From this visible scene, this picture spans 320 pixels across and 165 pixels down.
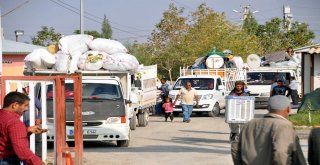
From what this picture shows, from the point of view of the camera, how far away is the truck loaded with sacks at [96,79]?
19.2m

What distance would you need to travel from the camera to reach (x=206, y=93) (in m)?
32.5

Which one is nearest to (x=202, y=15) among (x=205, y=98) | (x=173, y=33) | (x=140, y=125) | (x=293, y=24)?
(x=173, y=33)

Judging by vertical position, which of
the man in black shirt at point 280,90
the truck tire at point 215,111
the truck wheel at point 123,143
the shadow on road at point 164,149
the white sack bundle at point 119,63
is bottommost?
the shadow on road at point 164,149

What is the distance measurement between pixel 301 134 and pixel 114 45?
583 cm

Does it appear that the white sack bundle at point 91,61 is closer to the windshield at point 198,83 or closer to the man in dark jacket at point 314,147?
the windshield at point 198,83

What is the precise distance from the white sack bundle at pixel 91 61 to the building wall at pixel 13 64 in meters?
28.5

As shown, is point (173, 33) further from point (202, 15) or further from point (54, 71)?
point (54, 71)

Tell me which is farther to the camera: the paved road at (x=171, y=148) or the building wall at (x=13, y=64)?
the building wall at (x=13, y=64)

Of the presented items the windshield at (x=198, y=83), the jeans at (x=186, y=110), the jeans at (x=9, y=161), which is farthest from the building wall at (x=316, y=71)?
the jeans at (x=9, y=161)

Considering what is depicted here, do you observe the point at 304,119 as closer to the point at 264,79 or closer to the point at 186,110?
the point at 186,110

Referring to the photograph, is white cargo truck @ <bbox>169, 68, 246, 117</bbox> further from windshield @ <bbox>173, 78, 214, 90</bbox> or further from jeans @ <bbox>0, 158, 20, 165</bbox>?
jeans @ <bbox>0, 158, 20, 165</bbox>

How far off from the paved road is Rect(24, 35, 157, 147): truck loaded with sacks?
1.81ft

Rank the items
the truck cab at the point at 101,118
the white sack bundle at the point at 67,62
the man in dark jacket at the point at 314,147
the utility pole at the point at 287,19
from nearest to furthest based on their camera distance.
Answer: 1. the man in dark jacket at the point at 314,147
2. the truck cab at the point at 101,118
3. the white sack bundle at the point at 67,62
4. the utility pole at the point at 287,19

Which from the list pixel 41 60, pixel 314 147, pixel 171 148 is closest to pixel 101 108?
pixel 171 148
